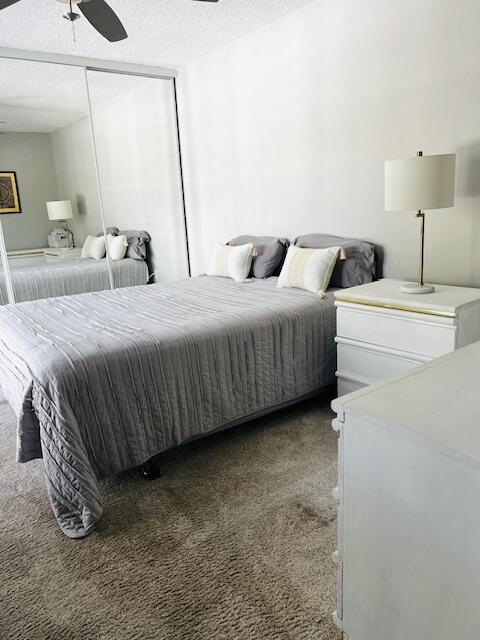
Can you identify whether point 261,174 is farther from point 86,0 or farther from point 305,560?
point 305,560

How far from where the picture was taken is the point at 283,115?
143 inches

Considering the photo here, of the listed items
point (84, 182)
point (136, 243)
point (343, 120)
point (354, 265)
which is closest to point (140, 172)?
point (84, 182)

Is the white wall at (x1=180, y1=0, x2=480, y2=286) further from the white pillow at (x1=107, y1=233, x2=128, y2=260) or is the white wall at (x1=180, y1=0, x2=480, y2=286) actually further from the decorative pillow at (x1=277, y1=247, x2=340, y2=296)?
the white pillow at (x1=107, y1=233, x2=128, y2=260)

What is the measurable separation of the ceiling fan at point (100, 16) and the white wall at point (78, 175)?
1.41m

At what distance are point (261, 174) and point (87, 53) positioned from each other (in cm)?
173

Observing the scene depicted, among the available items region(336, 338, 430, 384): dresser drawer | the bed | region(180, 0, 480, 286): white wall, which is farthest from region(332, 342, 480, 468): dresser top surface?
the bed

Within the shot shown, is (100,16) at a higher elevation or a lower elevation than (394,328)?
higher

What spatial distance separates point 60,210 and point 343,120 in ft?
8.23

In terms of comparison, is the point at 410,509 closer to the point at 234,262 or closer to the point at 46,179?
the point at 234,262

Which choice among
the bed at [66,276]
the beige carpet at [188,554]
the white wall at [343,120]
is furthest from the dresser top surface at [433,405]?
the bed at [66,276]

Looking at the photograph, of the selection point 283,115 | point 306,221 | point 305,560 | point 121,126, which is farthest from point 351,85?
point 305,560

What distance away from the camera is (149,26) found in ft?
11.3

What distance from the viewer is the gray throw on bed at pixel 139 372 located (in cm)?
192

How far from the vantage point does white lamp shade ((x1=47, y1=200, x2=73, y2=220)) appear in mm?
4195
